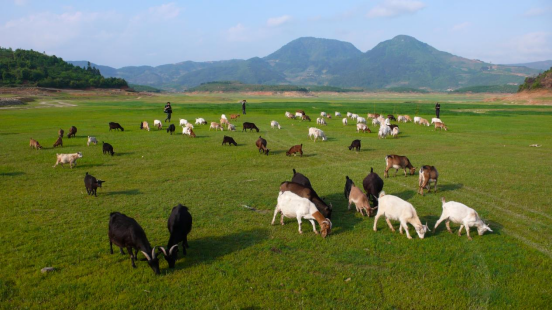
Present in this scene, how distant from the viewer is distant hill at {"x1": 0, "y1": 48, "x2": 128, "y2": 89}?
333 ft

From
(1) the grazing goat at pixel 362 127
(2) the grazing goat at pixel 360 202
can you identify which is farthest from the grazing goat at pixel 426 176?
(1) the grazing goat at pixel 362 127

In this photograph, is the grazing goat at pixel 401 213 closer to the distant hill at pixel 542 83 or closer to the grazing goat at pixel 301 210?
the grazing goat at pixel 301 210

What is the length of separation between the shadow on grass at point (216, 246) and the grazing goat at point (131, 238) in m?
0.49

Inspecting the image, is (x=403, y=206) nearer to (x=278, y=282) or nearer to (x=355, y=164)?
(x=278, y=282)

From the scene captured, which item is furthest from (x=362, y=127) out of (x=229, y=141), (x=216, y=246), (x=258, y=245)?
(x=216, y=246)

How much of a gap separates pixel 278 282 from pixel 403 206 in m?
4.34

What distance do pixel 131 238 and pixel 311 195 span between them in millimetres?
5232

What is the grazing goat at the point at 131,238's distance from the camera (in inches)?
292

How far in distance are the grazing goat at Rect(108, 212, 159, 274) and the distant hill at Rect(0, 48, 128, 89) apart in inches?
4457

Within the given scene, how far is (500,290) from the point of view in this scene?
6883 mm

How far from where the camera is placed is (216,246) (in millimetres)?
8672

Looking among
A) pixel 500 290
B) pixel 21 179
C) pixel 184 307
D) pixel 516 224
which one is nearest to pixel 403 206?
pixel 500 290

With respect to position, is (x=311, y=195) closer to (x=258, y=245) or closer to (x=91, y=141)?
(x=258, y=245)

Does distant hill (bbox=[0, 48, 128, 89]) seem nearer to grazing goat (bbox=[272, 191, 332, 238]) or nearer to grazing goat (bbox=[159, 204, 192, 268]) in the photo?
grazing goat (bbox=[159, 204, 192, 268])
